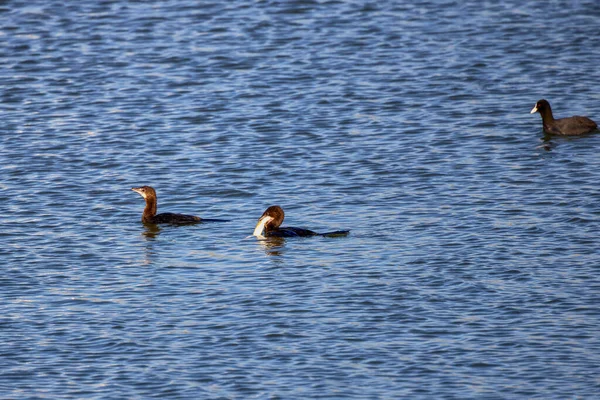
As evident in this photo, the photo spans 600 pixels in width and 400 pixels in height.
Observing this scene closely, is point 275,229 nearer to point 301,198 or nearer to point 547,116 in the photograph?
point 301,198

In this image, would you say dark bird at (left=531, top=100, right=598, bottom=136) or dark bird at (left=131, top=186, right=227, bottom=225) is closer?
dark bird at (left=131, top=186, right=227, bottom=225)

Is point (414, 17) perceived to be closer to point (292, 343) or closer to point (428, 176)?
point (428, 176)

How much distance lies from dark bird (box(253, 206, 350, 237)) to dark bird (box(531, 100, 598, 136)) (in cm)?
580

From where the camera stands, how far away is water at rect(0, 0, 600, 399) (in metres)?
10.7

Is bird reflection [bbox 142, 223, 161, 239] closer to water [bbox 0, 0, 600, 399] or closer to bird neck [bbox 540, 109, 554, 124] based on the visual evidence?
water [bbox 0, 0, 600, 399]

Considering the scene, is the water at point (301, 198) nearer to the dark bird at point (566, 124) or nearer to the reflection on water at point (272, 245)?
the reflection on water at point (272, 245)

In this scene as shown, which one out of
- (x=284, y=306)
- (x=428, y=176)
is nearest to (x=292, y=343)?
(x=284, y=306)

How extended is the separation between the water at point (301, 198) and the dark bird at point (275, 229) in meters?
0.14

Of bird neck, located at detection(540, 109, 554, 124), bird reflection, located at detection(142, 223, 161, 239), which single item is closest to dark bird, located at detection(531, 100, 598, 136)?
bird neck, located at detection(540, 109, 554, 124)

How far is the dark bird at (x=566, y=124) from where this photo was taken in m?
18.6

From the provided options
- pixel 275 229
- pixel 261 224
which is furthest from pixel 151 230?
pixel 275 229

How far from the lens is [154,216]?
50.1 feet

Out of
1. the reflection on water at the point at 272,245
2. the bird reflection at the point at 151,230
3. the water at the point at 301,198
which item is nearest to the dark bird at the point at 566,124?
the water at the point at 301,198

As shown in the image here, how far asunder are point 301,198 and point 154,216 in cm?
208
